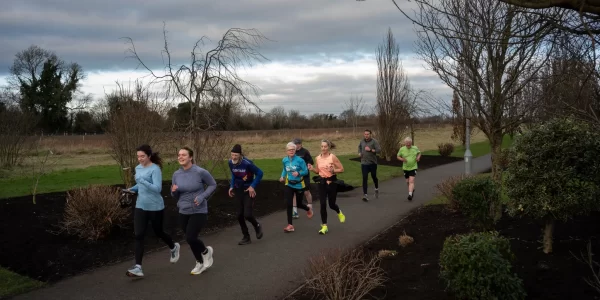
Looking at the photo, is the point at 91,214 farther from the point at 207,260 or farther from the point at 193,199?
the point at 207,260

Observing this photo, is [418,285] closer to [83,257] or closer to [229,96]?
[83,257]

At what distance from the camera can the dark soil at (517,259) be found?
5297mm

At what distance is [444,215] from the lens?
10445mm

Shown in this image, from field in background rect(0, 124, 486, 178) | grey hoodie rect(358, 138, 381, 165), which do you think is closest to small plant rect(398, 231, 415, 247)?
grey hoodie rect(358, 138, 381, 165)

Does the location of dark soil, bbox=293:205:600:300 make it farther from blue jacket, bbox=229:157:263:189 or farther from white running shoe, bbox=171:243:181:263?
white running shoe, bbox=171:243:181:263

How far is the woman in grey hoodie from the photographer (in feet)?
23.2

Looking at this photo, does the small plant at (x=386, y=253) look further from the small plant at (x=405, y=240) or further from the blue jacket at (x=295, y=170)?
the blue jacket at (x=295, y=170)

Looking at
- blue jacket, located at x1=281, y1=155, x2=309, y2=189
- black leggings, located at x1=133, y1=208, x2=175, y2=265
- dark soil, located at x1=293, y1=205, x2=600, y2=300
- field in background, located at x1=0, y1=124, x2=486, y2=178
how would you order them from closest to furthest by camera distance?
dark soil, located at x1=293, y1=205, x2=600, y2=300 → black leggings, located at x1=133, y1=208, x2=175, y2=265 → blue jacket, located at x1=281, y1=155, x2=309, y2=189 → field in background, located at x1=0, y1=124, x2=486, y2=178

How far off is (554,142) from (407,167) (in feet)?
23.5

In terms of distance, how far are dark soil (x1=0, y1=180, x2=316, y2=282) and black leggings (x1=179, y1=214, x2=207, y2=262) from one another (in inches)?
55.0

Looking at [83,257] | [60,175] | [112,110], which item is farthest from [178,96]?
[60,175]

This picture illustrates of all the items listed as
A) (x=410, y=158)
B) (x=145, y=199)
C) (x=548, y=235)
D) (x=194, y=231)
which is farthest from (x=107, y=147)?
(x=548, y=235)

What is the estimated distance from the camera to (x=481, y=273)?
180 inches

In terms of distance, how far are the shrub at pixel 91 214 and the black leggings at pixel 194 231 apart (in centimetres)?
226
